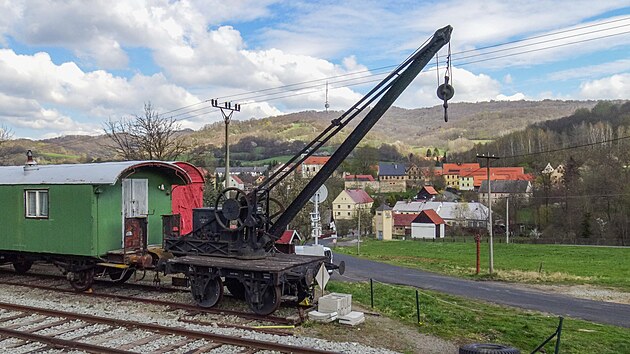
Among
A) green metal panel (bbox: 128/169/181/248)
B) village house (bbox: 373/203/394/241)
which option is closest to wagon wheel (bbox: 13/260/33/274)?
green metal panel (bbox: 128/169/181/248)

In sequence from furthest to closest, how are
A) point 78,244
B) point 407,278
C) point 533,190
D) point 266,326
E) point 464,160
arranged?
point 464,160 < point 533,190 < point 407,278 < point 78,244 < point 266,326

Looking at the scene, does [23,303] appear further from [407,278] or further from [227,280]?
[407,278]

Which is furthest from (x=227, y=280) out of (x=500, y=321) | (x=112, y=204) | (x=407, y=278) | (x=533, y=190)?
(x=533, y=190)

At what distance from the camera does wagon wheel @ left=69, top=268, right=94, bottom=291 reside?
46.7 ft

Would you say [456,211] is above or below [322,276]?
below

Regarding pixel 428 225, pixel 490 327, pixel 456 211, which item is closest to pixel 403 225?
pixel 428 225

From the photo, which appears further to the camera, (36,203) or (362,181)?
(362,181)

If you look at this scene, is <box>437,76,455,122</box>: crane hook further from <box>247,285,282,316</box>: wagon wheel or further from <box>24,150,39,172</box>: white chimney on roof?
<box>24,150,39,172</box>: white chimney on roof

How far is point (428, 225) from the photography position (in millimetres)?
73000

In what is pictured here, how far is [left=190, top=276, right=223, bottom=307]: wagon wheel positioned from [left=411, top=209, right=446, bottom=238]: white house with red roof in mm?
63193

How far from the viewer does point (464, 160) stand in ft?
475

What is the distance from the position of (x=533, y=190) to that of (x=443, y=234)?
12927 millimetres

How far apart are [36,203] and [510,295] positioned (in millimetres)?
16905

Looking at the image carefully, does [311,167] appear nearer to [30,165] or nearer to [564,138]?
[564,138]
